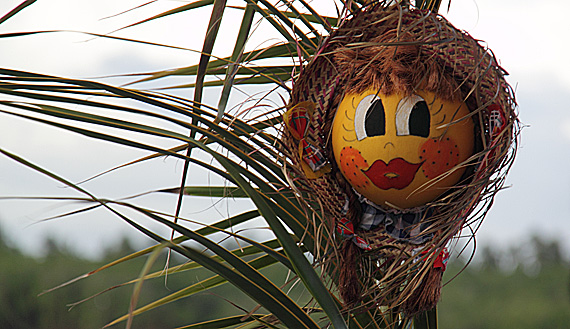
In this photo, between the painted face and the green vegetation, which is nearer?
the painted face

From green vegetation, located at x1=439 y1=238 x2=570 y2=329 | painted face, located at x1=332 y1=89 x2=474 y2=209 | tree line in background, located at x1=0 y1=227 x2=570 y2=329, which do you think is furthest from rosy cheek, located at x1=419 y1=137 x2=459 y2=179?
green vegetation, located at x1=439 y1=238 x2=570 y2=329

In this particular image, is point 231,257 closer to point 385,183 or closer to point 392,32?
point 385,183

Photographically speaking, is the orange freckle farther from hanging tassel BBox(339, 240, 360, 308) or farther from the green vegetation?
the green vegetation

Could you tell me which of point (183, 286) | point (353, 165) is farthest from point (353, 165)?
point (183, 286)

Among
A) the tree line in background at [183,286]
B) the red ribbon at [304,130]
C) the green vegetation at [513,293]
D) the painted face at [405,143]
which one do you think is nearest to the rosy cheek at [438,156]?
the painted face at [405,143]

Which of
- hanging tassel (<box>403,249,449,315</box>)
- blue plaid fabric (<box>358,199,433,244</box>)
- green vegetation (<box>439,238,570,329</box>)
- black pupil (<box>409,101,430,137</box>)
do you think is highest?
black pupil (<box>409,101,430,137</box>)

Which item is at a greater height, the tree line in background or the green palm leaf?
the green palm leaf

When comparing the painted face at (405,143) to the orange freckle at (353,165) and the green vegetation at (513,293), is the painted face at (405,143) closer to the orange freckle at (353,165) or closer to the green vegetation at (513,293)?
the orange freckle at (353,165)

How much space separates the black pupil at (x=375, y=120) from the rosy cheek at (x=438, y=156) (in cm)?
4

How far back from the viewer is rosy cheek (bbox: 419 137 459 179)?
1.66 feet

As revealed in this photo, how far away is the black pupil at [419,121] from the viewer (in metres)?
0.50

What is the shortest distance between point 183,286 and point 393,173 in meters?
1.52

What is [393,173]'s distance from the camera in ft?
1.68

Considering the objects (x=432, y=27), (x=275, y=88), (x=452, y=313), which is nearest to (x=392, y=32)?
(x=432, y=27)
